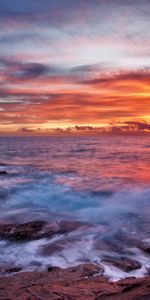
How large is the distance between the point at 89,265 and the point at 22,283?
5.43ft

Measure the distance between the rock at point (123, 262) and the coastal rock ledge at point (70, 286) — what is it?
547 mm

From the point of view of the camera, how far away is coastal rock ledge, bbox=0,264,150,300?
552cm

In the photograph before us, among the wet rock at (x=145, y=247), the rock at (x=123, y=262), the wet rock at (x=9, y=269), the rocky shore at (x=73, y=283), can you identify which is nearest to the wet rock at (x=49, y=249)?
the rocky shore at (x=73, y=283)

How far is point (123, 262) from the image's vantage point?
7.54 meters

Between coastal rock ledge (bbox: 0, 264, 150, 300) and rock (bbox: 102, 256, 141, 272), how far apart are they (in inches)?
21.5

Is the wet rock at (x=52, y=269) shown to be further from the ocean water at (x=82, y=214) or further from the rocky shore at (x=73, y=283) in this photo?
the ocean water at (x=82, y=214)

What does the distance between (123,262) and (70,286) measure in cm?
186

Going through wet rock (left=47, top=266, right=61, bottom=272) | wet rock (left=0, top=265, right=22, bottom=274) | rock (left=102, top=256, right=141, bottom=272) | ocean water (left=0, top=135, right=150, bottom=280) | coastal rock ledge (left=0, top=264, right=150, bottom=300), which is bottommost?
ocean water (left=0, top=135, right=150, bottom=280)

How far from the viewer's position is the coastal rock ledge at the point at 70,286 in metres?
5.52

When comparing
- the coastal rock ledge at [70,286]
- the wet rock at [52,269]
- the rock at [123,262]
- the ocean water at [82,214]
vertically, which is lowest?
the ocean water at [82,214]

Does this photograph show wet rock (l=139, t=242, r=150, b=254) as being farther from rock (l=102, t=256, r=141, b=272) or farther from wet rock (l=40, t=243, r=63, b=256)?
wet rock (l=40, t=243, r=63, b=256)

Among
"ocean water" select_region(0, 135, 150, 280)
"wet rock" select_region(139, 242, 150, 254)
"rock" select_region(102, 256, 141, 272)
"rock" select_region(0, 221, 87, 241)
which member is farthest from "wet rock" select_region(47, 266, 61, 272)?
"wet rock" select_region(139, 242, 150, 254)

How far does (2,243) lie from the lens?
8.90 metres

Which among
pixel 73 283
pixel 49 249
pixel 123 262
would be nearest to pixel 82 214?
pixel 49 249
